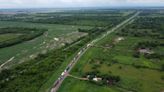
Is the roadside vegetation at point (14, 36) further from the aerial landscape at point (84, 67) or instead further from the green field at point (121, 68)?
the green field at point (121, 68)

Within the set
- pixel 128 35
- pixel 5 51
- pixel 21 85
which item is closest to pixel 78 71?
pixel 21 85

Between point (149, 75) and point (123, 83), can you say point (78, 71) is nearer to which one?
point (123, 83)

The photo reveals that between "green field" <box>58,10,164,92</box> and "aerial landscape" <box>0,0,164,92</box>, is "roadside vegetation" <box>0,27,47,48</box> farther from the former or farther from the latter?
"green field" <box>58,10,164,92</box>

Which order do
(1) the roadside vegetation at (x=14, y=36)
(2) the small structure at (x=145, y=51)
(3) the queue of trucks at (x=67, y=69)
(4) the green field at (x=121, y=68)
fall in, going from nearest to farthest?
(4) the green field at (x=121, y=68), (3) the queue of trucks at (x=67, y=69), (2) the small structure at (x=145, y=51), (1) the roadside vegetation at (x=14, y=36)

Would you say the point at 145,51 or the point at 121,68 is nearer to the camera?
the point at 121,68

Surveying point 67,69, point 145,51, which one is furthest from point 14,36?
point 145,51

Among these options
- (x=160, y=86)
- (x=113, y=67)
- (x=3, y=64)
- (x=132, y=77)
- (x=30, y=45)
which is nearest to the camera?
(x=160, y=86)

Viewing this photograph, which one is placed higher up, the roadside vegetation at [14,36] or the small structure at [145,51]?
the roadside vegetation at [14,36]

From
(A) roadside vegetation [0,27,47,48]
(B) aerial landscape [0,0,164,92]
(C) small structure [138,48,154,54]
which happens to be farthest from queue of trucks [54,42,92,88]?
(A) roadside vegetation [0,27,47,48]

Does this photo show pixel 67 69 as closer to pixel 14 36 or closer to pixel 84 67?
pixel 84 67

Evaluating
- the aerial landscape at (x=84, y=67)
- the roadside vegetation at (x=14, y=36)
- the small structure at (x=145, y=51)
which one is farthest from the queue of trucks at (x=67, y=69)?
the roadside vegetation at (x=14, y=36)

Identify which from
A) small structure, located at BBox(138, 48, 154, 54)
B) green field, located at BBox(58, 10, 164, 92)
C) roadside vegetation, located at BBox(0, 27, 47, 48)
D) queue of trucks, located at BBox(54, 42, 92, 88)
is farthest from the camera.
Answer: roadside vegetation, located at BBox(0, 27, 47, 48)
